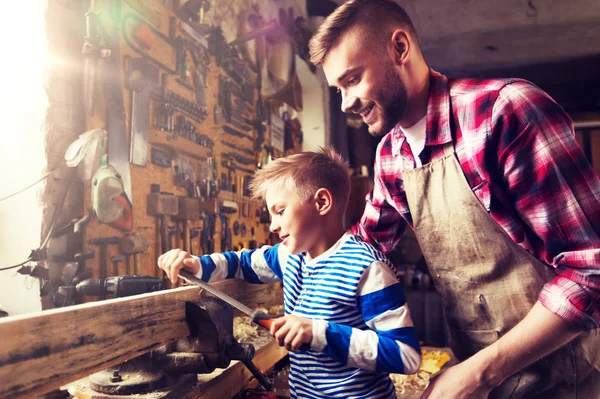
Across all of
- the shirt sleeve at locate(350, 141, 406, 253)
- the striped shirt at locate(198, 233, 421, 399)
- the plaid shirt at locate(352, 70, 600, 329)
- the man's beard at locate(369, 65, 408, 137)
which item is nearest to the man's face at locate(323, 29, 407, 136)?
the man's beard at locate(369, 65, 408, 137)

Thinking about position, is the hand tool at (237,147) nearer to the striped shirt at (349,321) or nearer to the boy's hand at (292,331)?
the striped shirt at (349,321)

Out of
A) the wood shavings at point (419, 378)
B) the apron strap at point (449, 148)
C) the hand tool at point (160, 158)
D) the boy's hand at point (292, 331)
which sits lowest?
the wood shavings at point (419, 378)

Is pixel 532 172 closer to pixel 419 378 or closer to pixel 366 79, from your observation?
pixel 366 79

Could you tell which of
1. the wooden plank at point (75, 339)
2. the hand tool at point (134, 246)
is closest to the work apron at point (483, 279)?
the wooden plank at point (75, 339)

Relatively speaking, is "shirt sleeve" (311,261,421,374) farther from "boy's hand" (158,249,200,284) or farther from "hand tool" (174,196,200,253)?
"hand tool" (174,196,200,253)

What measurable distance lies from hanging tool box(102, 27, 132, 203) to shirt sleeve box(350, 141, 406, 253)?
44.2 inches

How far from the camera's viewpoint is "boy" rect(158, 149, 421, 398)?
1099mm

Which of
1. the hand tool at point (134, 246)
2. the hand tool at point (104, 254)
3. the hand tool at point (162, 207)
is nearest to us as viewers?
the hand tool at point (104, 254)

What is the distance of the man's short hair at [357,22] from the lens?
1.28m

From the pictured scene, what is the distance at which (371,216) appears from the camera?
1.60 m

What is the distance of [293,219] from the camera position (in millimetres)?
1290

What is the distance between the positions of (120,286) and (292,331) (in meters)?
0.55

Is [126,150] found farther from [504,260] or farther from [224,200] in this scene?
[504,260]

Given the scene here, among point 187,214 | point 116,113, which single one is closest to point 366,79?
point 116,113
